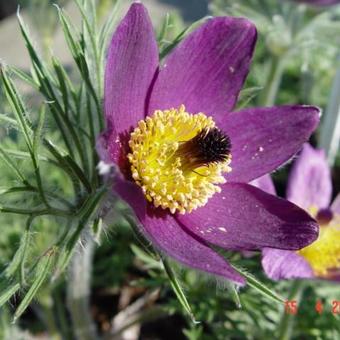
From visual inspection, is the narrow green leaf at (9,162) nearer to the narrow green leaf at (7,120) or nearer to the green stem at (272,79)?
the narrow green leaf at (7,120)

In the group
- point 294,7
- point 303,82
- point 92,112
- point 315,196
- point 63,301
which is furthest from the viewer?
point 303,82

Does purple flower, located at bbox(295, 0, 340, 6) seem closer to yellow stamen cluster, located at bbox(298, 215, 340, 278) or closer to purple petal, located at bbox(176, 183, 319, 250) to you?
yellow stamen cluster, located at bbox(298, 215, 340, 278)

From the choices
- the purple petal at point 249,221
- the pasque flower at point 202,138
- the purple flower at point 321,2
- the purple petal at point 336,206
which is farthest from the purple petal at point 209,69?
the purple flower at point 321,2

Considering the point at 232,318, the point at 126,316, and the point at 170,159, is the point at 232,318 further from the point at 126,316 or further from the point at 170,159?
the point at 170,159

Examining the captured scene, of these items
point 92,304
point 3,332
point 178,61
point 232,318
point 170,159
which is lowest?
point 92,304

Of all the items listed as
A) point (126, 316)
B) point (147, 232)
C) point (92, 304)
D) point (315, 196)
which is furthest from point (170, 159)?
point (92, 304)

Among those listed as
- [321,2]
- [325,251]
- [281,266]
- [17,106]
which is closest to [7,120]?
[17,106]

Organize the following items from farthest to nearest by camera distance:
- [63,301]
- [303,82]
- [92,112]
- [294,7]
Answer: [303,82], [63,301], [294,7], [92,112]
